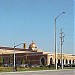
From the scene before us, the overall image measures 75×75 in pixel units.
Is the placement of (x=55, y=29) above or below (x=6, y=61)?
above

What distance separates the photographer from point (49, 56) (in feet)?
386

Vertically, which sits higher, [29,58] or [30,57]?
[30,57]

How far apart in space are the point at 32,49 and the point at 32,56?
14.0 m

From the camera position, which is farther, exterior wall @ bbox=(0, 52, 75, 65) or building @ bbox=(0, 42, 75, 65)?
building @ bbox=(0, 42, 75, 65)

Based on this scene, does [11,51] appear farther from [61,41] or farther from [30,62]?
[61,41]

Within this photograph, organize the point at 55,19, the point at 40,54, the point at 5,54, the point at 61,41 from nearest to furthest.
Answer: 1. the point at 55,19
2. the point at 61,41
3. the point at 40,54
4. the point at 5,54

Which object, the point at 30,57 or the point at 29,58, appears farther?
the point at 29,58

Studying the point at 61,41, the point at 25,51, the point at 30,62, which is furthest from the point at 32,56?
the point at 61,41

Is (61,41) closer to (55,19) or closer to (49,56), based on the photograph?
(55,19)

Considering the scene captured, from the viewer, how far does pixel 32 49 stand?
133750mm

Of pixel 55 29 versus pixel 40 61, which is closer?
pixel 55 29

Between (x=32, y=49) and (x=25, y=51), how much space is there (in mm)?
3978

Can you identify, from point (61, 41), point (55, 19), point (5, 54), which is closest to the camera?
point (55, 19)

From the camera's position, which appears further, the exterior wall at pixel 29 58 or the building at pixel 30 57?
the building at pixel 30 57
